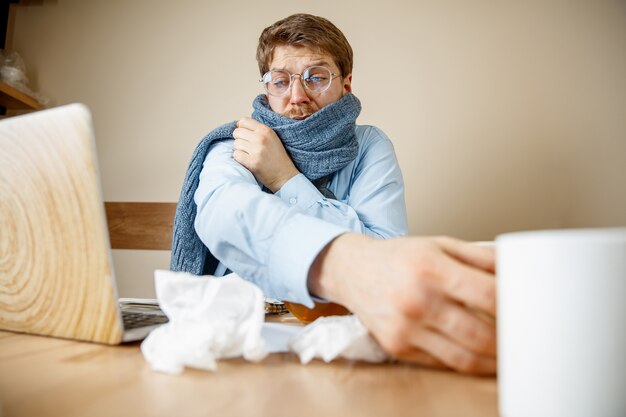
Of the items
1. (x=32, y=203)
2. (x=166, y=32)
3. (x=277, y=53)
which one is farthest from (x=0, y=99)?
(x=32, y=203)

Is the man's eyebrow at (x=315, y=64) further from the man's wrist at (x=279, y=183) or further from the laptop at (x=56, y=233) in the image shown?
the laptop at (x=56, y=233)

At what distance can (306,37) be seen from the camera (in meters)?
1.02

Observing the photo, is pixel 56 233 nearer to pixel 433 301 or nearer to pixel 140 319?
pixel 140 319

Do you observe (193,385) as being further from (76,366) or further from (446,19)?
(446,19)

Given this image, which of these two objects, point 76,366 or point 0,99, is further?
point 0,99

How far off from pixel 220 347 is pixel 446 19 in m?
1.40

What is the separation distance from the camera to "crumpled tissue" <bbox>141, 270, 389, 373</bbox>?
1.11 ft

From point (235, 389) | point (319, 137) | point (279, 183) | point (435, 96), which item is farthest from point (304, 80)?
point (235, 389)

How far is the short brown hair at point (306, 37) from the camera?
40.4 inches

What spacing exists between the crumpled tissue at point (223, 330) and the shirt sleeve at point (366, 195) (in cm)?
39

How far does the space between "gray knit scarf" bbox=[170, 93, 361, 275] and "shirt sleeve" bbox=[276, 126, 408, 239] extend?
0.05 metres

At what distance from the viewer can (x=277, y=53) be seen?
3.46 ft

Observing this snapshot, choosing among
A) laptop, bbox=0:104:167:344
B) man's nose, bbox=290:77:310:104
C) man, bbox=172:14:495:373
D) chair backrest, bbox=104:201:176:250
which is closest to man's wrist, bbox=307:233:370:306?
man, bbox=172:14:495:373

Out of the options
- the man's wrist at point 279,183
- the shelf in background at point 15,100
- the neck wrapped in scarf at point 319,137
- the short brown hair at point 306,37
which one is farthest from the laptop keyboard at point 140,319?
the shelf in background at point 15,100
